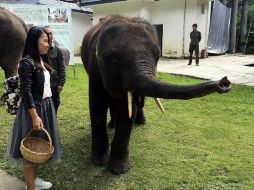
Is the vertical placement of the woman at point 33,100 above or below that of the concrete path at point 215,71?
above

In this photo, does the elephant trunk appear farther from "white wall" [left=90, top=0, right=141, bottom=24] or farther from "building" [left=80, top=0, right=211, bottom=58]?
"building" [left=80, top=0, right=211, bottom=58]

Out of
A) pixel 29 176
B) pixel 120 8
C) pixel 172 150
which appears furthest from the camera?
pixel 120 8

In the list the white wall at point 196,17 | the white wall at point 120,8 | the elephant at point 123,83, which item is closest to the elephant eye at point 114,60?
the elephant at point 123,83

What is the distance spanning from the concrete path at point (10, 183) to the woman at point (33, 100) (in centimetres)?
33

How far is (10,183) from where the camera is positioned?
4.31 m

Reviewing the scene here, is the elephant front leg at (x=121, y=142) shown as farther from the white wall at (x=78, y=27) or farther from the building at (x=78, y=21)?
the white wall at (x=78, y=27)

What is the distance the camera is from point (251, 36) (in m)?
22.5

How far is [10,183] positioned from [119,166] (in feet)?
4.03

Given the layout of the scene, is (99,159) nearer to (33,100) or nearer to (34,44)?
(33,100)

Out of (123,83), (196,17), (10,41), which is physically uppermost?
(123,83)

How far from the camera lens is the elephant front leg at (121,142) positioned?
4.48 m

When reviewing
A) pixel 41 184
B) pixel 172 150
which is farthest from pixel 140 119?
pixel 41 184

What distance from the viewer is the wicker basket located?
11.9ft

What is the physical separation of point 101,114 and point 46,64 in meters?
1.01
